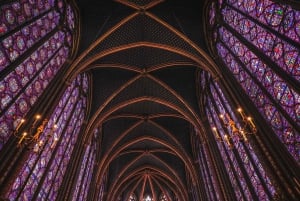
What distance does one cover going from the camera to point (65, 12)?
509 inches

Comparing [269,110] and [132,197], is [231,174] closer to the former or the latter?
[269,110]

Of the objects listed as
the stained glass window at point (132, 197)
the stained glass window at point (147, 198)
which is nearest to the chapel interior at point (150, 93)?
the stained glass window at point (132, 197)

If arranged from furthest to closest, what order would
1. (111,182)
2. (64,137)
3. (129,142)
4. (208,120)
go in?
(111,182) < (129,142) < (208,120) < (64,137)

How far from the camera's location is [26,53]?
30.8 feet

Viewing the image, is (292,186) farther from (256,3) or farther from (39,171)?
(39,171)

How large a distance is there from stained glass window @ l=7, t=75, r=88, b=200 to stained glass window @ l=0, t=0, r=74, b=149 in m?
1.44

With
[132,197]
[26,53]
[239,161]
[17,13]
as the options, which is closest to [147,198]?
[132,197]

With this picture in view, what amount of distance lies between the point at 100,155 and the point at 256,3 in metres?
15.8

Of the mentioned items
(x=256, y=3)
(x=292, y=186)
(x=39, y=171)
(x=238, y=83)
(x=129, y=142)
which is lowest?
(x=292, y=186)

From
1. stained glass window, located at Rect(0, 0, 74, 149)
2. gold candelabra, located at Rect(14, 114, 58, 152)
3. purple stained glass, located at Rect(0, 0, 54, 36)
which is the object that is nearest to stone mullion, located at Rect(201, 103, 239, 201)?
gold candelabra, located at Rect(14, 114, 58, 152)

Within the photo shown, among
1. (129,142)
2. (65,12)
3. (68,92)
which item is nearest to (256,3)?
(65,12)

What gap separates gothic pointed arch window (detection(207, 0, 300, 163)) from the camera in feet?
23.7

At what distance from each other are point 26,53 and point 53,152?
4566 millimetres

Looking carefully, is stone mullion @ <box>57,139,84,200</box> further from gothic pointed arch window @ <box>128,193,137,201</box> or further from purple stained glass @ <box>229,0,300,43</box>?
gothic pointed arch window @ <box>128,193,137,201</box>
